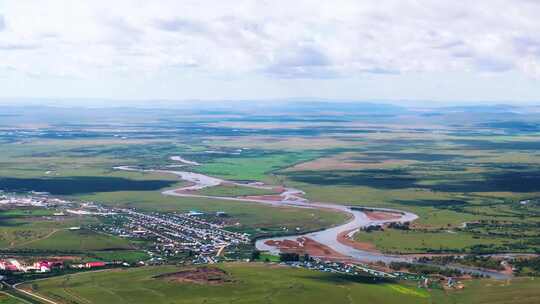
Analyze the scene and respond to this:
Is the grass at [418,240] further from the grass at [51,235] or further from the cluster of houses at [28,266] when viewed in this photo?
the cluster of houses at [28,266]

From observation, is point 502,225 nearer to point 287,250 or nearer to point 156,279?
point 287,250

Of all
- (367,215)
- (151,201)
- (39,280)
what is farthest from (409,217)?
(39,280)

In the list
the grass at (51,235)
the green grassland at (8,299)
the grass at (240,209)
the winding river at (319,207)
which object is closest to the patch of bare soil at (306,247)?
the winding river at (319,207)

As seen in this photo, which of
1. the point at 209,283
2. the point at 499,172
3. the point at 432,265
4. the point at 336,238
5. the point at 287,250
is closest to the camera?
the point at 209,283

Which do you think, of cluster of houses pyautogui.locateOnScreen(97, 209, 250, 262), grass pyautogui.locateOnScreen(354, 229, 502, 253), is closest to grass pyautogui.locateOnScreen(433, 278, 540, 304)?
grass pyautogui.locateOnScreen(354, 229, 502, 253)

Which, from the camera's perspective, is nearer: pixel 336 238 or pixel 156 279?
pixel 156 279

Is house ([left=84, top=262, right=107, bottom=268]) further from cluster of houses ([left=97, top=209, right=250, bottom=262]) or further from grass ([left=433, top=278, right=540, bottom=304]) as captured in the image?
grass ([left=433, top=278, right=540, bottom=304])

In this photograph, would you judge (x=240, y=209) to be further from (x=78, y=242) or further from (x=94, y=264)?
(x=94, y=264)

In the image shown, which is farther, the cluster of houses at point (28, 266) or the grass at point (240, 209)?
the grass at point (240, 209)
